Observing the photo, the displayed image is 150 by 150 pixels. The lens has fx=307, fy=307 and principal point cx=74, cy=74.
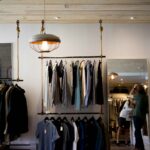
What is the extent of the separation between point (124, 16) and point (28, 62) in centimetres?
188

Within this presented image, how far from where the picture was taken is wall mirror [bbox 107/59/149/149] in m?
5.32

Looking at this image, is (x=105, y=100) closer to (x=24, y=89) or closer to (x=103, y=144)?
(x=103, y=144)

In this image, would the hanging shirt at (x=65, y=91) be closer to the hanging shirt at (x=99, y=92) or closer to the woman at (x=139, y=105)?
the hanging shirt at (x=99, y=92)

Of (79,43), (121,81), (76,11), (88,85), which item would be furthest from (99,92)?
(76,11)

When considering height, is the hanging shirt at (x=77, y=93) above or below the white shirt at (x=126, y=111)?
above

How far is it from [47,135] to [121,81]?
1.58 m

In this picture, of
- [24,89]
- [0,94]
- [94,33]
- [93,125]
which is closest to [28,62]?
[24,89]

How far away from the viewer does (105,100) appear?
17.8ft

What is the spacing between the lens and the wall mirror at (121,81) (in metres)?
5.32

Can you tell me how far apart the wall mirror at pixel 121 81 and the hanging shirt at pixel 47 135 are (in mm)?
1045

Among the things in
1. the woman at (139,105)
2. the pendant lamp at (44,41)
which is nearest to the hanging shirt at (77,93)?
the woman at (139,105)

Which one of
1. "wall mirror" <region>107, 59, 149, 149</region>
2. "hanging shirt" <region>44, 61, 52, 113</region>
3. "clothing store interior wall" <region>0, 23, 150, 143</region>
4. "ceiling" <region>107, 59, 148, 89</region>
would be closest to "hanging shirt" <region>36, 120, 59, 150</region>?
"hanging shirt" <region>44, 61, 52, 113</region>

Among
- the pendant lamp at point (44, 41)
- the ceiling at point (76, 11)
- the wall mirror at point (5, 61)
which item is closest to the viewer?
the pendant lamp at point (44, 41)

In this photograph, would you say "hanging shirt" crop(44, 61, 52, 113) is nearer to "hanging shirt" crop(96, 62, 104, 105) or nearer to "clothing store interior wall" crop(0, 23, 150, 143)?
"clothing store interior wall" crop(0, 23, 150, 143)
